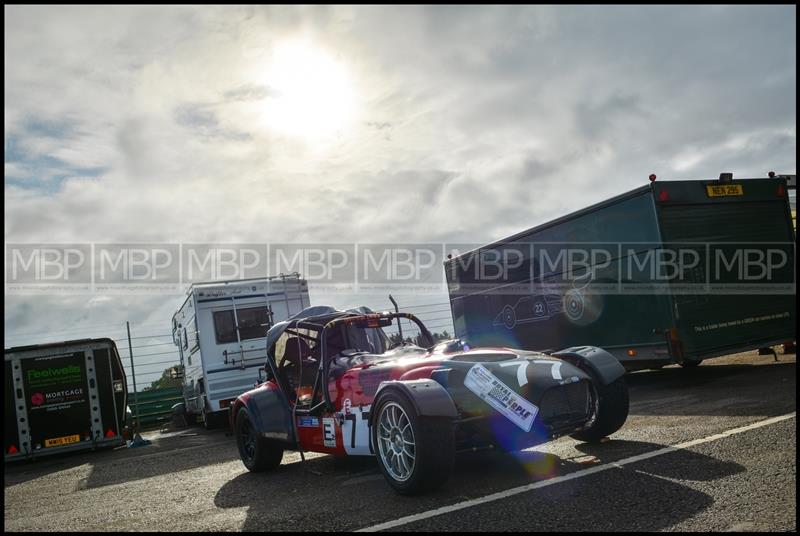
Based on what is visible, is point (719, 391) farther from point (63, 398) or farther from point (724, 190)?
point (63, 398)

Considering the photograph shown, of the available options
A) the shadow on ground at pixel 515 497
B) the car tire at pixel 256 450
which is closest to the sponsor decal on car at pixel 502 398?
the shadow on ground at pixel 515 497

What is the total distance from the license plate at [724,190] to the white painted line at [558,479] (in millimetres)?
5489

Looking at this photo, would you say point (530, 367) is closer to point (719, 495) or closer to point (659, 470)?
point (659, 470)

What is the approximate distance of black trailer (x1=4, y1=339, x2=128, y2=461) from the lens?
13.8m

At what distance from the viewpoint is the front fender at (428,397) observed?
214 inches

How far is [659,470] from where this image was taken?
5520 millimetres

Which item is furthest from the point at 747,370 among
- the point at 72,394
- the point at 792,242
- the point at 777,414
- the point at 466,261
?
the point at 72,394

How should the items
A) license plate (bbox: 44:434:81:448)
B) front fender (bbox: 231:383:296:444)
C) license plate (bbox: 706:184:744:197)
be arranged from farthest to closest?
license plate (bbox: 44:434:81:448)
license plate (bbox: 706:184:744:197)
front fender (bbox: 231:383:296:444)

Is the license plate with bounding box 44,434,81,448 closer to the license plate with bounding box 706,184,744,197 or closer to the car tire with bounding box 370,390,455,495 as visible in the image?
the car tire with bounding box 370,390,455,495

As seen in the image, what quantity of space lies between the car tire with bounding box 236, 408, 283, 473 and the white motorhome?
678 cm

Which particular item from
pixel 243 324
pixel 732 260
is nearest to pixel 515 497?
pixel 732 260

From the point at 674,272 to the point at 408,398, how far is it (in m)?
7.26

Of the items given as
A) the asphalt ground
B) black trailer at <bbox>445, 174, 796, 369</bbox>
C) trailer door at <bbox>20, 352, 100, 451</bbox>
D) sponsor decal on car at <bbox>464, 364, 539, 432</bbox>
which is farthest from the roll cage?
trailer door at <bbox>20, 352, 100, 451</bbox>

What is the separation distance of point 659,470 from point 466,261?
1138 cm
